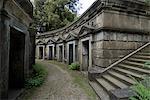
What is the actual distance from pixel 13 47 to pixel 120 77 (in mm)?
4498

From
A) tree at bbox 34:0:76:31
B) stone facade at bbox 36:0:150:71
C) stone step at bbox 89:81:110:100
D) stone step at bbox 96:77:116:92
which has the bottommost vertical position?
stone step at bbox 89:81:110:100

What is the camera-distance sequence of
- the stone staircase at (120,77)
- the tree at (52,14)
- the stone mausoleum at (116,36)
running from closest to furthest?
1. the stone staircase at (120,77)
2. the stone mausoleum at (116,36)
3. the tree at (52,14)

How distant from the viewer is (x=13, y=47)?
6.71 meters

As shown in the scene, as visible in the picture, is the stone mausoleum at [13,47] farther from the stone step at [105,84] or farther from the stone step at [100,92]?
the stone step at [105,84]

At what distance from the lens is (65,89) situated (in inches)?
271

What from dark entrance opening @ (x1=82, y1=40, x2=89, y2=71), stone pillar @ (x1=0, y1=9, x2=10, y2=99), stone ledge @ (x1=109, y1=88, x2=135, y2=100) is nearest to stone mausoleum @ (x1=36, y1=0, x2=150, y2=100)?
dark entrance opening @ (x1=82, y1=40, x2=89, y2=71)

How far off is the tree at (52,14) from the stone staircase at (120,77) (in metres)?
16.8

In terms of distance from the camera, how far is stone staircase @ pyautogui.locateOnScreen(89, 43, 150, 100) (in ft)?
16.0

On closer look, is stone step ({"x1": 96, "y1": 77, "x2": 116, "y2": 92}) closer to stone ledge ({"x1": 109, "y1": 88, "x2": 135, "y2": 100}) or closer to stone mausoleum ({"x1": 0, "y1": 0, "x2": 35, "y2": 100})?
stone ledge ({"x1": 109, "y1": 88, "x2": 135, "y2": 100})

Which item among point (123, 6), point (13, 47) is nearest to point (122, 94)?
point (13, 47)

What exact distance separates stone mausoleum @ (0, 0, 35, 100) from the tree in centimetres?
1723

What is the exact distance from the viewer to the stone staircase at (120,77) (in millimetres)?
4863

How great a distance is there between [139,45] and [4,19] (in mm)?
7559

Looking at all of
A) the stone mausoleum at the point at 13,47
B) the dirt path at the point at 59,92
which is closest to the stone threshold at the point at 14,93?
the stone mausoleum at the point at 13,47
